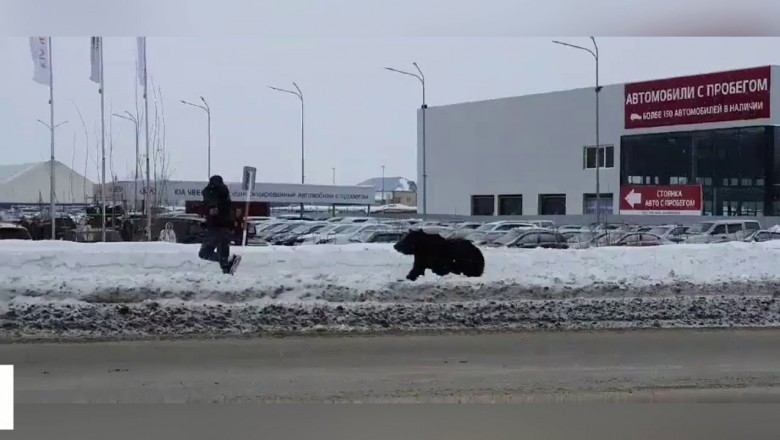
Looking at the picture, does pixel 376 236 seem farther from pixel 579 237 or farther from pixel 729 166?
pixel 729 166

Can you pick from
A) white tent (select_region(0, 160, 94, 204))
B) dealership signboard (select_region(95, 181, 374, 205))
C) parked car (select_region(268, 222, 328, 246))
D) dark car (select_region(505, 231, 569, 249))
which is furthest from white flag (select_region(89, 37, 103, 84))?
dark car (select_region(505, 231, 569, 249))

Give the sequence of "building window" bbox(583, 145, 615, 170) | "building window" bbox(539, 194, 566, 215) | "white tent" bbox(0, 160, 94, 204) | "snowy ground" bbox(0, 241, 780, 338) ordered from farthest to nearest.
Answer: "building window" bbox(583, 145, 615, 170)
"building window" bbox(539, 194, 566, 215)
"white tent" bbox(0, 160, 94, 204)
"snowy ground" bbox(0, 241, 780, 338)

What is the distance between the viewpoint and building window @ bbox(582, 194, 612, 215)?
26.1 meters

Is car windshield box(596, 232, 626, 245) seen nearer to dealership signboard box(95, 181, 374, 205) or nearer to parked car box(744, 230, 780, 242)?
parked car box(744, 230, 780, 242)

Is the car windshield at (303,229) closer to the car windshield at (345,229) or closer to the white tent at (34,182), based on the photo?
the car windshield at (345,229)

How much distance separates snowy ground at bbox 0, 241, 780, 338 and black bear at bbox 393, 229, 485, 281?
0.16 metres

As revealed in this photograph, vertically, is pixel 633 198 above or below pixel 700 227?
above

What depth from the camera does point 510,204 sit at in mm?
28422

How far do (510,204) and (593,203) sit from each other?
9.81 ft

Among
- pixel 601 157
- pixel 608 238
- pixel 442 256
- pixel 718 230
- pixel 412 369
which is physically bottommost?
pixel 412 369

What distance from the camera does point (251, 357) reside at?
8.20m

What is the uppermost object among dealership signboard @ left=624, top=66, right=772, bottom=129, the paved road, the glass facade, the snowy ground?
dealership signboard @ left=624, top=66, right=772, bottom=129

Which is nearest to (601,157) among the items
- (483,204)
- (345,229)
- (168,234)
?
(483,204)

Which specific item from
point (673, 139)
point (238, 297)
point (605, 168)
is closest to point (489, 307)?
point (238, 297)
